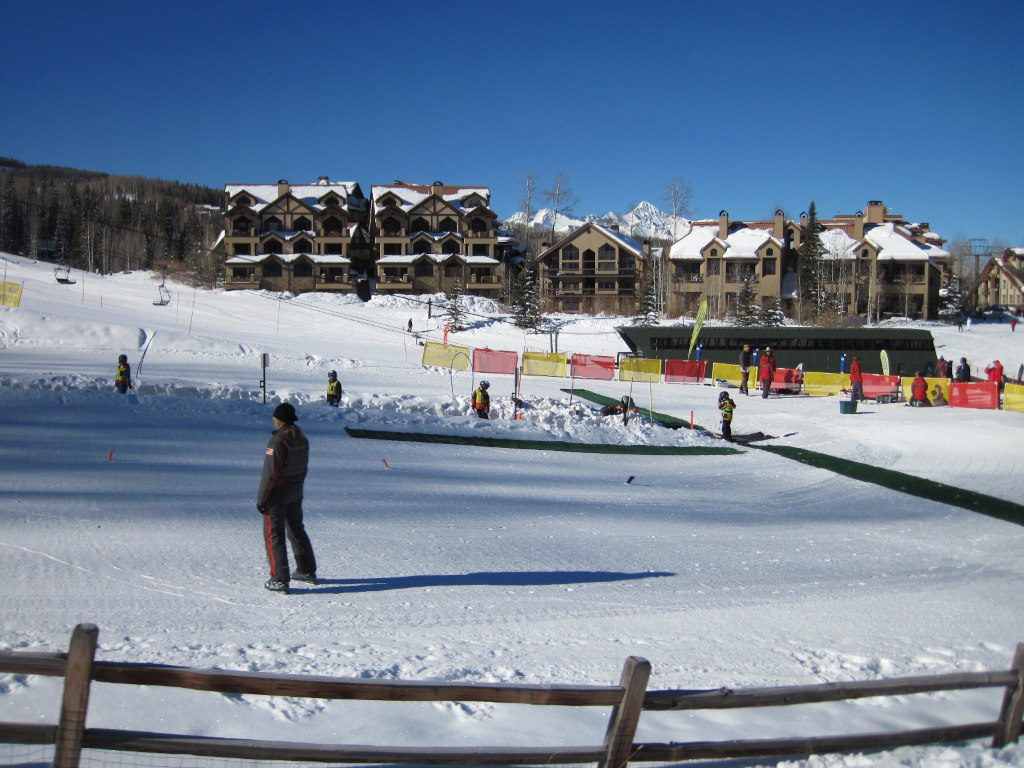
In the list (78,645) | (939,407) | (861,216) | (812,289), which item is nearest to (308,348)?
(939,407)

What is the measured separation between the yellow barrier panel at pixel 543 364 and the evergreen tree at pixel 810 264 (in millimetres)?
36218

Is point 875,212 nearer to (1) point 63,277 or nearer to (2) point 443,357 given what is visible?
(2) point 443,357

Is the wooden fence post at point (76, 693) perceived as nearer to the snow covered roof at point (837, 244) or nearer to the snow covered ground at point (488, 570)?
the snow covered ground at point (488, 570)

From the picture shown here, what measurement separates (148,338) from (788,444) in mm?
26053

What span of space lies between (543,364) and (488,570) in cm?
2300

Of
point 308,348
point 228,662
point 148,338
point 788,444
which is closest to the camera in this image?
point 228,662

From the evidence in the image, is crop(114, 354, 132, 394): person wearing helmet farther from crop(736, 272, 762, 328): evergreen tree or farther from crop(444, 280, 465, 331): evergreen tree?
crop(736, 272, 762, 328): evergreen tree

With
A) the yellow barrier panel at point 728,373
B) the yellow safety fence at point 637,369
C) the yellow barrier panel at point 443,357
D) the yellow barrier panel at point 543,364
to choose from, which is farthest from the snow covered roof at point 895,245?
the yellow barrier panel at point 443,357

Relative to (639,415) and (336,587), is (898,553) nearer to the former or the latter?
(336,587)

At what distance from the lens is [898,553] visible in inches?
378

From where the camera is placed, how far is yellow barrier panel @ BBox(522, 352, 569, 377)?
1191 inches

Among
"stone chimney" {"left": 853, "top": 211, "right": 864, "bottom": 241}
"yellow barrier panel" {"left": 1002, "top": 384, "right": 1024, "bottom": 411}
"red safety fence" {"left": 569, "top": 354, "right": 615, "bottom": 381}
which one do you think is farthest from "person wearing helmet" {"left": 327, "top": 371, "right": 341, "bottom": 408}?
"stone chimney" {"left": 853, "top": 211, "right": 864, "bottom": 241}

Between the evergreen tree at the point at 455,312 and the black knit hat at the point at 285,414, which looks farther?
the evergreen tree at the point at 455,312

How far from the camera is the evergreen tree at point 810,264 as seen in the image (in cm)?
5988
